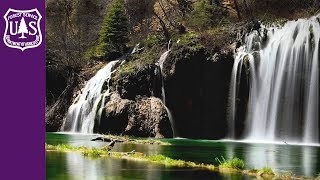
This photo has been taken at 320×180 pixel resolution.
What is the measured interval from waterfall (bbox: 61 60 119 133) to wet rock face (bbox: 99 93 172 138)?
127 centimetres

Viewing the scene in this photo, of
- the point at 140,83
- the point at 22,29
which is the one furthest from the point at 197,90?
the point at 22,29

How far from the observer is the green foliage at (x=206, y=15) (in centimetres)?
5053

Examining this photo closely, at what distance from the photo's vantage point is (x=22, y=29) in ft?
8.51

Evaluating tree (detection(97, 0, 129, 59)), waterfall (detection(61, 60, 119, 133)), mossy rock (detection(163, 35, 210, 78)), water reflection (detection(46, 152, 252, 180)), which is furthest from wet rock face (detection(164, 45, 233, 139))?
water reflection (detection(46, 152, 252, 180))

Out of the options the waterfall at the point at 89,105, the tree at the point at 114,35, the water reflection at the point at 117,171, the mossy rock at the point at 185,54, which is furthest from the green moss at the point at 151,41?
the water reflection at the point at 117,171

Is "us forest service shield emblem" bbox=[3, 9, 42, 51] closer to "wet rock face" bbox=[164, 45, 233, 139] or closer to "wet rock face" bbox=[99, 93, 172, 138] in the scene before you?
"wet rock face" bbox=[99, 93, 172, 138]

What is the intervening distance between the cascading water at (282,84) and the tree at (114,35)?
16179 mm

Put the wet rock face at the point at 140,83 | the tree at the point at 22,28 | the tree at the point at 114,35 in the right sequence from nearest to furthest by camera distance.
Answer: the tree at the point at 22,28, the wet rock face at the point at 140,83, the tree at the point at 114,35

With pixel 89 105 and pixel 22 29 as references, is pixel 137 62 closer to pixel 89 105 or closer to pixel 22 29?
pixel 89 105

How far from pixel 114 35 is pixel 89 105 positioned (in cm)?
985

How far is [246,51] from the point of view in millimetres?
42781

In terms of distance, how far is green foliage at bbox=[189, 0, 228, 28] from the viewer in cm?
5053

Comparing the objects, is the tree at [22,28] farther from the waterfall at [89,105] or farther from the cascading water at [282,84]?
the waterfall at [89,105]

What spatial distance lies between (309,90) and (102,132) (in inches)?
741
